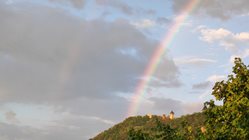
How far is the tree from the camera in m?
29.0

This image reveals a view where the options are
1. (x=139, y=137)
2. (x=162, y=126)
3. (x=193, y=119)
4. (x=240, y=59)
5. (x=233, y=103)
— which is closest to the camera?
(x=139, y=137)

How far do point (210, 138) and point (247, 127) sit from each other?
3.28 m

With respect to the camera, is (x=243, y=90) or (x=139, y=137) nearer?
(x=139, y=137)

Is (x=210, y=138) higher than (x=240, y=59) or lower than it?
lower

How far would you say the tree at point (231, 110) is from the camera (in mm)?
29047

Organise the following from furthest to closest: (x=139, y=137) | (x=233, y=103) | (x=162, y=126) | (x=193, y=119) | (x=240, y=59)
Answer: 1. (x=193, y=119)
2. (x=240, y=59)
3. (x=233, y=103)
4. (x=162, y=126)
5. (x=139, y=137)

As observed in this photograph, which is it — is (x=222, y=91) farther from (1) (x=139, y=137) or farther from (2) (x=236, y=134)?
(1) (x=139, y=137)

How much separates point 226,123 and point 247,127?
406 centimetres

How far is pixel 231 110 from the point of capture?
31016mm

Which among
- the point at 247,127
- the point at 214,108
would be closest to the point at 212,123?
the point at 214,108

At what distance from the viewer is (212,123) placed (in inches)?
1303

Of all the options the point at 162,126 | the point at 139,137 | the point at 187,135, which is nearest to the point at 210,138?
the point at 187,135

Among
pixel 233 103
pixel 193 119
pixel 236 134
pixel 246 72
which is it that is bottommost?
pixel 236 134

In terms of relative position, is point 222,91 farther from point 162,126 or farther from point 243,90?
point 162,126
